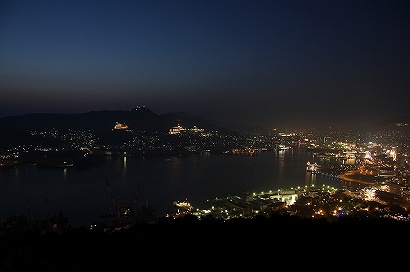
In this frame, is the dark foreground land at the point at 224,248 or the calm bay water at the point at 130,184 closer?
the dark foreground land at the point at 224,248

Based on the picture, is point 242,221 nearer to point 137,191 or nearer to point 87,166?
point 137,191

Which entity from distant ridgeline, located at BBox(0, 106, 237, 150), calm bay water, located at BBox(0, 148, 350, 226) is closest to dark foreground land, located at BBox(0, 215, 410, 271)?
calm bay water, located at BBox(0, 148, 350, 226)

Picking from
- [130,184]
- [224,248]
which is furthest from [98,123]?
[224,248]

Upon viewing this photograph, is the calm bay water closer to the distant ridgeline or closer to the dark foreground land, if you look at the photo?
the dark foreground land

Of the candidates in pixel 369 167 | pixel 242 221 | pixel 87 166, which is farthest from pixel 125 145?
pixel 242 221

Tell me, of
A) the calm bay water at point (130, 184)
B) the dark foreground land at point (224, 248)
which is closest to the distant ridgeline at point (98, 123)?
the calm bay water at point (130, 184)

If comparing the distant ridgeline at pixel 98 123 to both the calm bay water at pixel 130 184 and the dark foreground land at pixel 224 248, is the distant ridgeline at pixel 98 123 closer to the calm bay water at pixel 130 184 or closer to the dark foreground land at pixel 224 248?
the calm bay water at pixel 130 184
